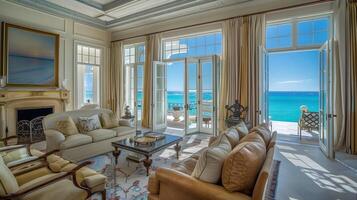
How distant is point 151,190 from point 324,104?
4175mm

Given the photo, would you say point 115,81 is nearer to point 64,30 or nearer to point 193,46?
point 64,30

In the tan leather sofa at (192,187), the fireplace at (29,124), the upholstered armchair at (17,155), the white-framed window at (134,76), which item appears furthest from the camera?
the white-framed window at (134,76)

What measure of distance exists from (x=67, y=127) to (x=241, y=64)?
14.5 feet

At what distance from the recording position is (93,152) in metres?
3.68

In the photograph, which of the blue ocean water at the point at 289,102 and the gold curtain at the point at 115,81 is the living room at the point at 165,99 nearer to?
the gold curtain at the point at 115,81

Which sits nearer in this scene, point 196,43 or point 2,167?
point 2,167

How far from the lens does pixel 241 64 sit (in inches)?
196

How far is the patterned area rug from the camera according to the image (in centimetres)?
242

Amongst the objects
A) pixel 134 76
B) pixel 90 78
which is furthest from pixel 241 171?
pixel 90 78

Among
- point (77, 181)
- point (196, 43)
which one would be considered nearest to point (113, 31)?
point (196, 43)

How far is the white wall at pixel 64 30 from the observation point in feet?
16.3

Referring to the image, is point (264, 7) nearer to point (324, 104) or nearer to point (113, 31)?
point (324, 104)

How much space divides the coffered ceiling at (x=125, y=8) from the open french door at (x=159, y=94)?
1615 millimetres

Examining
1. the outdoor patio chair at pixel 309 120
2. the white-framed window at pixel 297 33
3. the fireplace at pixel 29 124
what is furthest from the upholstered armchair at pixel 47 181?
the outdoor patio chair at pixel 309 120
